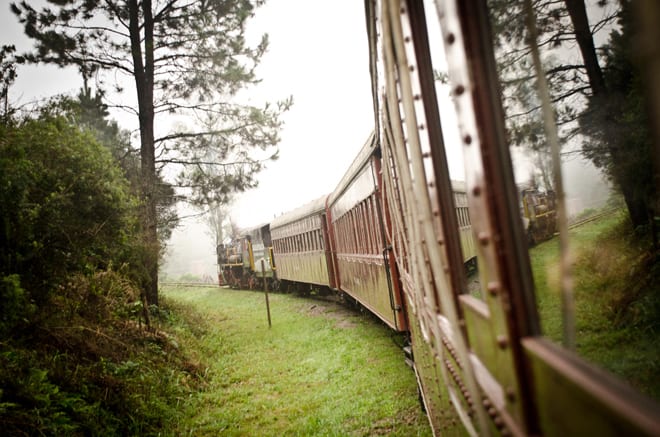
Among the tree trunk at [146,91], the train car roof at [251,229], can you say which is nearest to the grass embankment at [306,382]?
the tree trunk at [146,91]

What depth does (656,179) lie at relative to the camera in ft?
10.6

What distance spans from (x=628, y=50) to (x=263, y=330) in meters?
9.02

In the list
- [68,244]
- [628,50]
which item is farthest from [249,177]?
[628,50]

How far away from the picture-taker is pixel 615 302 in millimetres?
4367

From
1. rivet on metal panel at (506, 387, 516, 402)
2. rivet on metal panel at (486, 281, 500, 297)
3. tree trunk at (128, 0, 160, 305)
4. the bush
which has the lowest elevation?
rivet on metal panel at (506, 387, 516, 402)

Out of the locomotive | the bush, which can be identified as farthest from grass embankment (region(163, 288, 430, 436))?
the locomotive

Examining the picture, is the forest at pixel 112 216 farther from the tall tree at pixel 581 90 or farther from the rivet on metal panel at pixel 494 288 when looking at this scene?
the rivet on metal panel at pixel 494 288

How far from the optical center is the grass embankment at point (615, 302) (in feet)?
10.1

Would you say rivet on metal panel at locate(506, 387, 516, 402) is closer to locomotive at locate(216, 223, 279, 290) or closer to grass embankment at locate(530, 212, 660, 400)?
grass embankment at locate(530, 212, 660, 400)

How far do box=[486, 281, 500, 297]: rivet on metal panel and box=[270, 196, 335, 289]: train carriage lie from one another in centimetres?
1006

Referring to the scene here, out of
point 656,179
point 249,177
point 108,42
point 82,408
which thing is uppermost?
point 108,42

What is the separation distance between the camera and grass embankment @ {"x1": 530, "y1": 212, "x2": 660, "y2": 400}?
307 centimetres

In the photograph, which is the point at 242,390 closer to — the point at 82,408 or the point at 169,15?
the point at 82,408

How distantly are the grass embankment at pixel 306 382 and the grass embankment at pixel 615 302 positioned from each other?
1.80 metres
